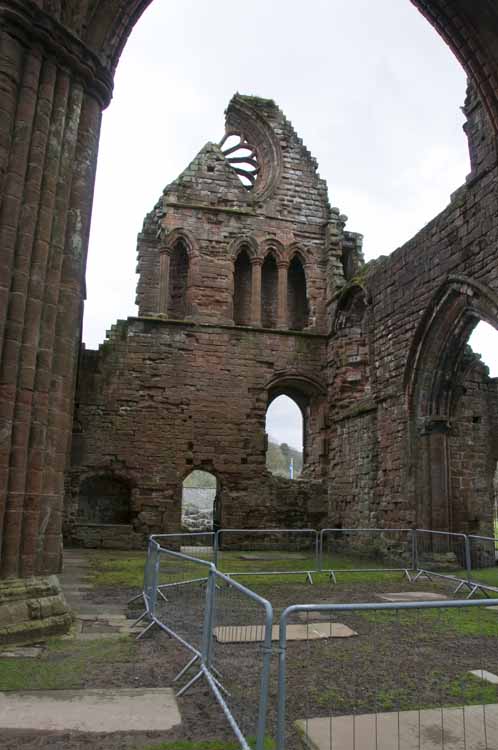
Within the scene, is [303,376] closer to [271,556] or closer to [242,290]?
[242,290]

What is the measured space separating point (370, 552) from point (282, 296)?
7.95 m

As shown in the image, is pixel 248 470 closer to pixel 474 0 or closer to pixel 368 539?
pixel 368 539

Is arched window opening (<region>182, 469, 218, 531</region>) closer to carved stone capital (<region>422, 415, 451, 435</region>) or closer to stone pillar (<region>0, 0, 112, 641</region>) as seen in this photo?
carved stone capital (<region>422, 415, 451, 435</region>)

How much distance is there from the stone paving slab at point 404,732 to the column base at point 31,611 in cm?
263

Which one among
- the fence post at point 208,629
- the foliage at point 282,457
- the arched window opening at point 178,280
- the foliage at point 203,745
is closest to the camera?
the foliage at point 203,745

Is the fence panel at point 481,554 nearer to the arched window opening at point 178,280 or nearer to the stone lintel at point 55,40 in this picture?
the arched window opening at point 178,280

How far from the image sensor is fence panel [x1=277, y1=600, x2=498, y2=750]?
3.18 metres

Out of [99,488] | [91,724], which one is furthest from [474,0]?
[99,488]

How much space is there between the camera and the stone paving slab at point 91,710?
10.9 feet

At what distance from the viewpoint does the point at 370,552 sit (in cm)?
1385

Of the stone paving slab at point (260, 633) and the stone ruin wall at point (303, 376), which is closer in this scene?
the stone paving slab at point (260, 633)

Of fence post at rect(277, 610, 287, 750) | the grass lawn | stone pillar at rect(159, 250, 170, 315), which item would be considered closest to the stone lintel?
fence post at rect(277, 610, 287, 750)

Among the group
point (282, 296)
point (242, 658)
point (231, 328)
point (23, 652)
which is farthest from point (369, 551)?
point (23, 652)

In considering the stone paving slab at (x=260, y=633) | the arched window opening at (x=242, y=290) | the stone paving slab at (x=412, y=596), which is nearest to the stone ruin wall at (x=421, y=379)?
the arched window opening at (x=242, y=290)
